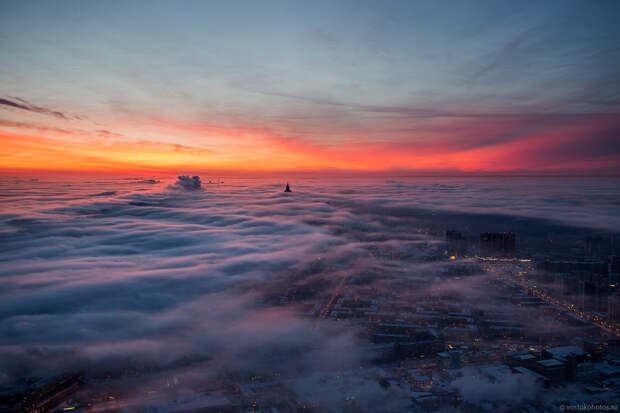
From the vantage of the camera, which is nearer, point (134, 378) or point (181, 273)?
point (134, 378)

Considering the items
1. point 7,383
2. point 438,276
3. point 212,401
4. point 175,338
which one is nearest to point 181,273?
point 175,338

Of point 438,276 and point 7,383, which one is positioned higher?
point 7,383

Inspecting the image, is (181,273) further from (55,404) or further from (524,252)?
(524,252)

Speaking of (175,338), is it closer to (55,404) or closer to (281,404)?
(55,404)

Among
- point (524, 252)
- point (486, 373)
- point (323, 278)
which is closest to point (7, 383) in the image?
point (486, 373)

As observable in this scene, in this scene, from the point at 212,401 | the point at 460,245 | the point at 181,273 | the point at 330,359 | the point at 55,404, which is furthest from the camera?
the point at 460,245

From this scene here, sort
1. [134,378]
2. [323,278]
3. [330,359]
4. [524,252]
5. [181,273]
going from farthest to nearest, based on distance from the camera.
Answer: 1. [524,252]
2. [323,278]
3. [181,273]
4. [330,359]
5. [134,378]
